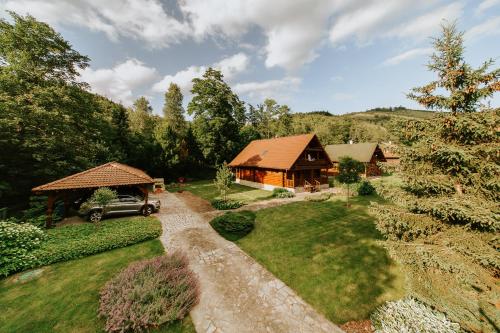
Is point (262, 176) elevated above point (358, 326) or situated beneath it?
elevated above

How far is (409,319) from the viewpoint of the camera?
5.56 metres

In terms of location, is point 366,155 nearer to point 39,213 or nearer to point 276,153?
point 276,153

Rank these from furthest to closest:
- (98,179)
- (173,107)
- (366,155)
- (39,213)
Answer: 1. (173,107)
2. (366,155)
3. (39,213)
4. (98,179)

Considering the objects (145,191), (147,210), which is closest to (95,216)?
(147,210)

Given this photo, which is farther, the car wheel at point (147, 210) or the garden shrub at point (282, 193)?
the garden shrub at point (282, 193)

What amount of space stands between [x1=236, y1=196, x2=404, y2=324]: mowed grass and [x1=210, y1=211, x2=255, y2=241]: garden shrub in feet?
1.55

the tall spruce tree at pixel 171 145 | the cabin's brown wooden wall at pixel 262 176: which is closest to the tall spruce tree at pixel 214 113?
the tall spruce tree at pixel 171 145

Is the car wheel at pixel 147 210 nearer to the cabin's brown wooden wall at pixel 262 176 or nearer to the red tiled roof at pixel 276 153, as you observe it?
the red tiled roof at pixel 276 153

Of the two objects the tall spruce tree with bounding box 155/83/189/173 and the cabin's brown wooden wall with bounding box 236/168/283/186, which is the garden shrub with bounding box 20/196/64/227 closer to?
the tall spruce tree with bounding box 155/83/189/173

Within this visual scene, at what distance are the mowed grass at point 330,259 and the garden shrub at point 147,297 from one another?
3.69 meters

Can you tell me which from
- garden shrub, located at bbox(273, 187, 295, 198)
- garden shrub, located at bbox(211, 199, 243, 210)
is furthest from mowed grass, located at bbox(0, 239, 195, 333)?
garden shrub, located at bbox(273, 187, 295, 198)

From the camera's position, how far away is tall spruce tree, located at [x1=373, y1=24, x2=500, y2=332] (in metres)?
5.12

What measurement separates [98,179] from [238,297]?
12510 millimetres

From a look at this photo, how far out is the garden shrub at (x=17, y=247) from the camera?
27.8ft
